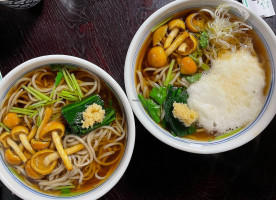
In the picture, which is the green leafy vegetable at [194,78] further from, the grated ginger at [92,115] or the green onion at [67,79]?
the green onion at [67,79]

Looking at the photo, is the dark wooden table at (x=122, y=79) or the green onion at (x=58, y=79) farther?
the dark wooden table at (x=122, y=79)

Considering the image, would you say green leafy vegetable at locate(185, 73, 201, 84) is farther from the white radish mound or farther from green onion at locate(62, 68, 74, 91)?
green onion at locate(62, 68, 74, 91)

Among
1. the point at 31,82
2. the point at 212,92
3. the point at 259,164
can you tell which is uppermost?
the point at 31,82

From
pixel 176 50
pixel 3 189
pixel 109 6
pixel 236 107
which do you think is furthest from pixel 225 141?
pixel 3 189

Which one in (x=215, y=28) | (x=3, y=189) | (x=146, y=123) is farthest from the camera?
(x=3, y=189)

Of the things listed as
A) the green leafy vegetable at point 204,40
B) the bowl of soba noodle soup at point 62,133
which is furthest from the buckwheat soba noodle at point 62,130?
the green leafy vegetable at point 204,40

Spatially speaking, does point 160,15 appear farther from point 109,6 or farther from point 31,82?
point 31,82

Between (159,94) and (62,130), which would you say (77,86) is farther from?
(159,94)
